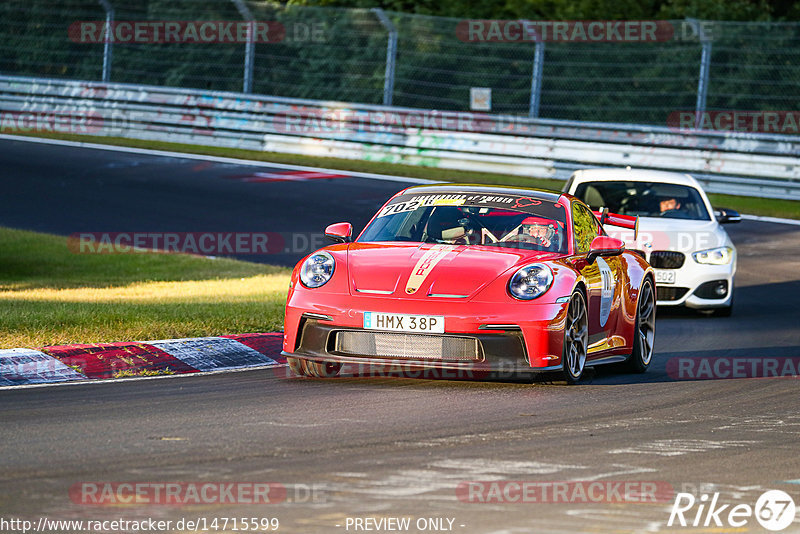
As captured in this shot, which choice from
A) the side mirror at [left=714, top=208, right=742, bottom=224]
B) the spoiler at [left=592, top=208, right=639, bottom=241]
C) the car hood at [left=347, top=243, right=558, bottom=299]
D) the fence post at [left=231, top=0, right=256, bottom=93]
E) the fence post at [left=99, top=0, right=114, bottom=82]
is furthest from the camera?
the fence post at [left=99, top=0, right=114, bottom=82]

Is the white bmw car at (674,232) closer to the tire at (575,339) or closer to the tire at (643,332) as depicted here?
the tire at (643,332)

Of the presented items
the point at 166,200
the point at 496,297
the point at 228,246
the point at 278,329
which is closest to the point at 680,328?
the point at 278,329

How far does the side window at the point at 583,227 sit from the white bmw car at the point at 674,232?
3.36 metres

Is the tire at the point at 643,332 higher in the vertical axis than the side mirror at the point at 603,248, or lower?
lower

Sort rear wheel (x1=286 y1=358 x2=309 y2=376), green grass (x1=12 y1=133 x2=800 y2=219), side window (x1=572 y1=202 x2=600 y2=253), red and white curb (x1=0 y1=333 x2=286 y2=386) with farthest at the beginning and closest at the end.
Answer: green grass (x1=12 y1=133 x2=800 y2=219)
side window (x1=572 y1=202 x2=600 y2=253)
rear wheel (x1=286 y1=358 x2=309 y2=376)
red and white curb (x1=0 y1=333 x2=286 y2=386)

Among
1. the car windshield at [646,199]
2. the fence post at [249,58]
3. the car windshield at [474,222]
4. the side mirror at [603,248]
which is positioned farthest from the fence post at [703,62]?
the side mirror at [603,248]

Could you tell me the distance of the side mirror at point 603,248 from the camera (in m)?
9.16

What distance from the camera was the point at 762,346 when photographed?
37.1 ft

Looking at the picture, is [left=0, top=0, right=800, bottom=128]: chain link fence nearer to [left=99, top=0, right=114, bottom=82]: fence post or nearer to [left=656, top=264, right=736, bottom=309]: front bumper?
[left=99, top=0, right=114, bottom=82]: fence post

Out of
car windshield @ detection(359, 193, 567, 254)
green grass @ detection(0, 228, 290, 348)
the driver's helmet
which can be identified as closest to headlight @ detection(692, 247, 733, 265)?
green grass @ detection(0, 228, 290, 348)

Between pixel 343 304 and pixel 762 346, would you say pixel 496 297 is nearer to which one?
pixel 343 304

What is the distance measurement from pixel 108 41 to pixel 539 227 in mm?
19571

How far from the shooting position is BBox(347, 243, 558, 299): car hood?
27.1 ft

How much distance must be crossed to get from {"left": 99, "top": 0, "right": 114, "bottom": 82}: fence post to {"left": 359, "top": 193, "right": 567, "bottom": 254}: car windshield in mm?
18754
